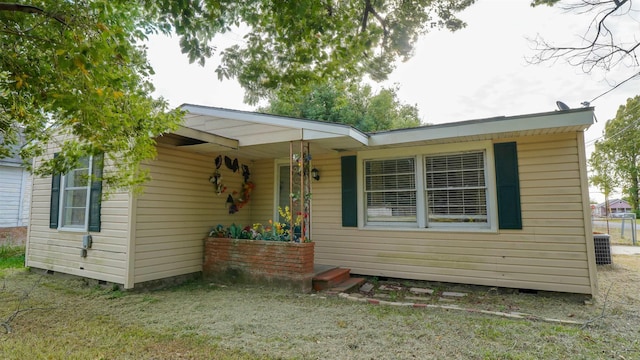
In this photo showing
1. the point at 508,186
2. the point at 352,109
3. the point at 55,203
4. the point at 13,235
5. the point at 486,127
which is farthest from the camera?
the point at 352,109

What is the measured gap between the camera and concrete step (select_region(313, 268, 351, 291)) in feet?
17.4

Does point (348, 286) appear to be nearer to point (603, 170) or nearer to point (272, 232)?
point (272, 232)

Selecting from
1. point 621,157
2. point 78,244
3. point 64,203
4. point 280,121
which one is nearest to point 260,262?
point 280,121

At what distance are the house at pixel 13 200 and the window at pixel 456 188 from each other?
39.4 ft

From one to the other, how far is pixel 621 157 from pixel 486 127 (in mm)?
26872

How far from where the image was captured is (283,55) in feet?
17.3

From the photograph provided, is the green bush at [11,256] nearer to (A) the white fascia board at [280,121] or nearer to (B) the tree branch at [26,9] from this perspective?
(A) the white fascia board at [280,121]

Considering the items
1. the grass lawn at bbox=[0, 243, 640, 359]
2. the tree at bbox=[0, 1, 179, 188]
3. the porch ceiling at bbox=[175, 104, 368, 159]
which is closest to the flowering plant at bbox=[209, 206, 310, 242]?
the grass lawn at bbox=[0, 243, 640, 359]

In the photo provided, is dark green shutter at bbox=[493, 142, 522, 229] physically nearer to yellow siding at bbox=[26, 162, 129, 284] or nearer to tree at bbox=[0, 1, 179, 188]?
tree at bbox=[0, 1, 179, 188]

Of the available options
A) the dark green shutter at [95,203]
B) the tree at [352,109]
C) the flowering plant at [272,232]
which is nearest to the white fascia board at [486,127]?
the flowering plant at [272,232]

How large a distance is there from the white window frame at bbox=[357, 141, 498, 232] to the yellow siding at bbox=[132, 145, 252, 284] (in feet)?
9.56

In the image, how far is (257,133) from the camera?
19.2 ft

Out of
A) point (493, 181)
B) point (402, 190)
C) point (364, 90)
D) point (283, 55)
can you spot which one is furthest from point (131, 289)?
point (364, 90)

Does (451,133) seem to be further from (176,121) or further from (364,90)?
(364,90)
